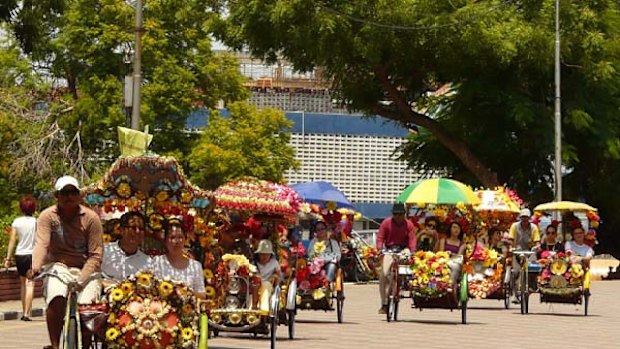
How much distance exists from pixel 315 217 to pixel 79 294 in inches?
532

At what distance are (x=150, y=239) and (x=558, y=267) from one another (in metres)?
12.1

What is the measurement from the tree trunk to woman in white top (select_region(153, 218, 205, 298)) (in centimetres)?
3607

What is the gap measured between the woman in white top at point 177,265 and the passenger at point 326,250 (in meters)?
9.22

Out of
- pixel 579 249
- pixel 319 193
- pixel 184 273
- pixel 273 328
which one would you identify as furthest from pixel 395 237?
pixel 184 273

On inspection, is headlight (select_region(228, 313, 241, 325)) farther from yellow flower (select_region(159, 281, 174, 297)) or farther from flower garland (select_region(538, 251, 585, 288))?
flower garland (select_region(538, 251, 585, 288))

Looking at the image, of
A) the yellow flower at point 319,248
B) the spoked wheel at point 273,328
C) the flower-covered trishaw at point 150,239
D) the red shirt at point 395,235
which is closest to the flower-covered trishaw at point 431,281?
the red shirt at point 395,235

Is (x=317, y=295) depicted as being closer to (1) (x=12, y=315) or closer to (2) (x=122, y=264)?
(1) (x=12, y=315)

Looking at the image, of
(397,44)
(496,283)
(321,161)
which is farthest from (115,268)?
(321,161)

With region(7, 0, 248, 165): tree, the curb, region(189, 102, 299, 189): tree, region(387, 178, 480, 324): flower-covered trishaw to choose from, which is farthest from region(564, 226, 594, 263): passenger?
region(189, 102, 299, 189): tree

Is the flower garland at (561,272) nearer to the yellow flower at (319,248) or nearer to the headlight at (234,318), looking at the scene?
the yellow flower at (319,248)

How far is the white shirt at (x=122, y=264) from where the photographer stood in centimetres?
1570

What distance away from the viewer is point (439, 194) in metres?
28.7

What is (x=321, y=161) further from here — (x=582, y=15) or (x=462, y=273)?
(x=462, y=273)

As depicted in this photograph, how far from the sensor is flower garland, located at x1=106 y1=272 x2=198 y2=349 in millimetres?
13953
